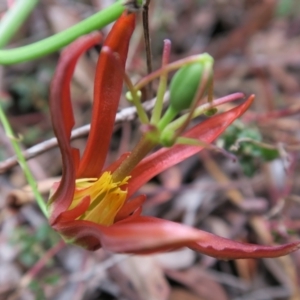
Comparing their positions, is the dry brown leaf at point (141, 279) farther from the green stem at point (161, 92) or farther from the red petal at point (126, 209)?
the green stem at point (161, 92)

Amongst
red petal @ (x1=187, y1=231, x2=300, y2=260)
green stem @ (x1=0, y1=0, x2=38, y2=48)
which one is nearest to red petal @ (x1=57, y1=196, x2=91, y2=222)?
red petal @ (x1=187, y1=231, x2=300, y2=260)

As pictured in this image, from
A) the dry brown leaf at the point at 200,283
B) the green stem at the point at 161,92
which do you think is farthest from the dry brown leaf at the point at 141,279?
the green stem at the point at 161,92

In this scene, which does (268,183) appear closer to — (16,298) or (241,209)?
(241,209)

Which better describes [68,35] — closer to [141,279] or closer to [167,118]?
[167,118]

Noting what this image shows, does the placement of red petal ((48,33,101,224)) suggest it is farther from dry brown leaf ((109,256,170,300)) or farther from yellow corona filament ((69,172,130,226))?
dry brown leaf ((109,256,170,300))

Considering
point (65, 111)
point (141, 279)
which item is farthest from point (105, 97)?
point (141, 279)

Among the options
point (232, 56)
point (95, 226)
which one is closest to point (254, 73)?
point (232, 56)
